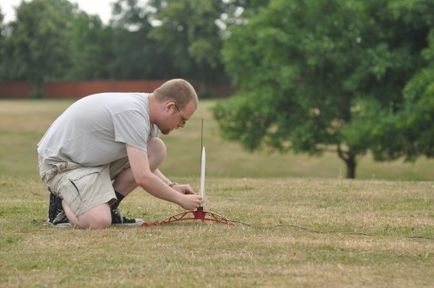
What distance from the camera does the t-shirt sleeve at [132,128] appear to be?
7.17 metres

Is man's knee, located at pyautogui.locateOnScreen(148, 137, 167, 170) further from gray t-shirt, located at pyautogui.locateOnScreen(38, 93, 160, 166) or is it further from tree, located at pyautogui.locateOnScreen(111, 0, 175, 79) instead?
tree, located at pyautogui.locateOnScreen(111, 0, 175, 79)

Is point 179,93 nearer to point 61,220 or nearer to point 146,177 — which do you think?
point 146,177

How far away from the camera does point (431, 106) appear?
23250 millimetres

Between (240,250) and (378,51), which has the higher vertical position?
(378,51)

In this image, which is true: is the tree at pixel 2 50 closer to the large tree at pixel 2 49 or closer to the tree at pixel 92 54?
the large tree at pixel 2 49

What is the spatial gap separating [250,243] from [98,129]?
1.66 meters

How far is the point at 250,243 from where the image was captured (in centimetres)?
667

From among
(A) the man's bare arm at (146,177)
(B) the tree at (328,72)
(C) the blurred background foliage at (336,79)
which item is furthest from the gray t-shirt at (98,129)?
(B) the tree at (328,72)

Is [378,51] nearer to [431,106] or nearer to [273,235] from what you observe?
[431,106]

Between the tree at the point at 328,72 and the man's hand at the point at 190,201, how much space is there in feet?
57.4

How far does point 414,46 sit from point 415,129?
352cm


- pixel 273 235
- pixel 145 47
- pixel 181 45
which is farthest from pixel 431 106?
pixel 145 47

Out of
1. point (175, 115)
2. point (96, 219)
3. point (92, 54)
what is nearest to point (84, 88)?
point (92, 54)

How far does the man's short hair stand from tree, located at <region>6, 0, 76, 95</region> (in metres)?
90.0
